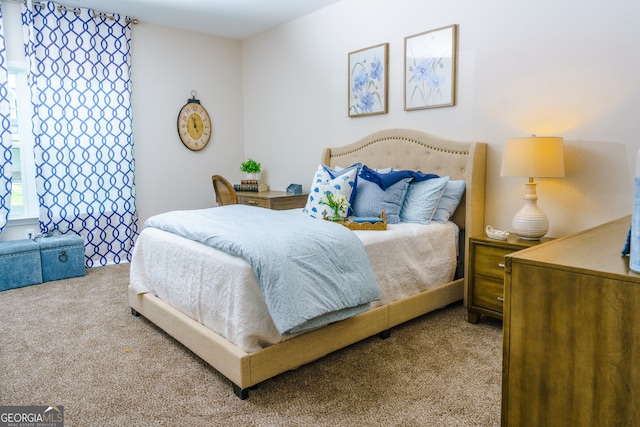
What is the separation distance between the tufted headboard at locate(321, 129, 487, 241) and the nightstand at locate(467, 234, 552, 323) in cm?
35

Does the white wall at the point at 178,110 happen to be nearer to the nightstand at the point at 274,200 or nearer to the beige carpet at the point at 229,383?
the nightstand at the point at 274,200

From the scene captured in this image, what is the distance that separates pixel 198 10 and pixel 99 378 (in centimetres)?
354

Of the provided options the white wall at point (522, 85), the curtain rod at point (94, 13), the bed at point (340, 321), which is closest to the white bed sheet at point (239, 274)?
the bed at point (340, 321)

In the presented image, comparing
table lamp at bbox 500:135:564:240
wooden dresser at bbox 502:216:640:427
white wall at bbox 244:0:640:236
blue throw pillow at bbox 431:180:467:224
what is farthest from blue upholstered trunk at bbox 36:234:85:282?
wooden dresser at bbox 502:216:640:427

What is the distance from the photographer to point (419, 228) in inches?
113

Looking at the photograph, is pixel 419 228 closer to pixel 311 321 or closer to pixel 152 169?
pixel 311 321

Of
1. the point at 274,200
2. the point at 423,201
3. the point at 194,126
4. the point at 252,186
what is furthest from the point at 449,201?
the point at 194,126

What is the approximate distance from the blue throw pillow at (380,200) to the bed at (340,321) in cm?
38

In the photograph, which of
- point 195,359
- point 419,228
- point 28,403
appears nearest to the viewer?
point 28,403

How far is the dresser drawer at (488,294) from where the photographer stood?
2.67 meters

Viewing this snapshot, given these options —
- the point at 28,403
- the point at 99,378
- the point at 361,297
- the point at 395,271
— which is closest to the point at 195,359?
the point at 99,378

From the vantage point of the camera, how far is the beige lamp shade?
2.50 meters

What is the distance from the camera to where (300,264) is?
6.63 ft

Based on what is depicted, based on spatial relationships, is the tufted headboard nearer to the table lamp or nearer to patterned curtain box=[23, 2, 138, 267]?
the table lamp
